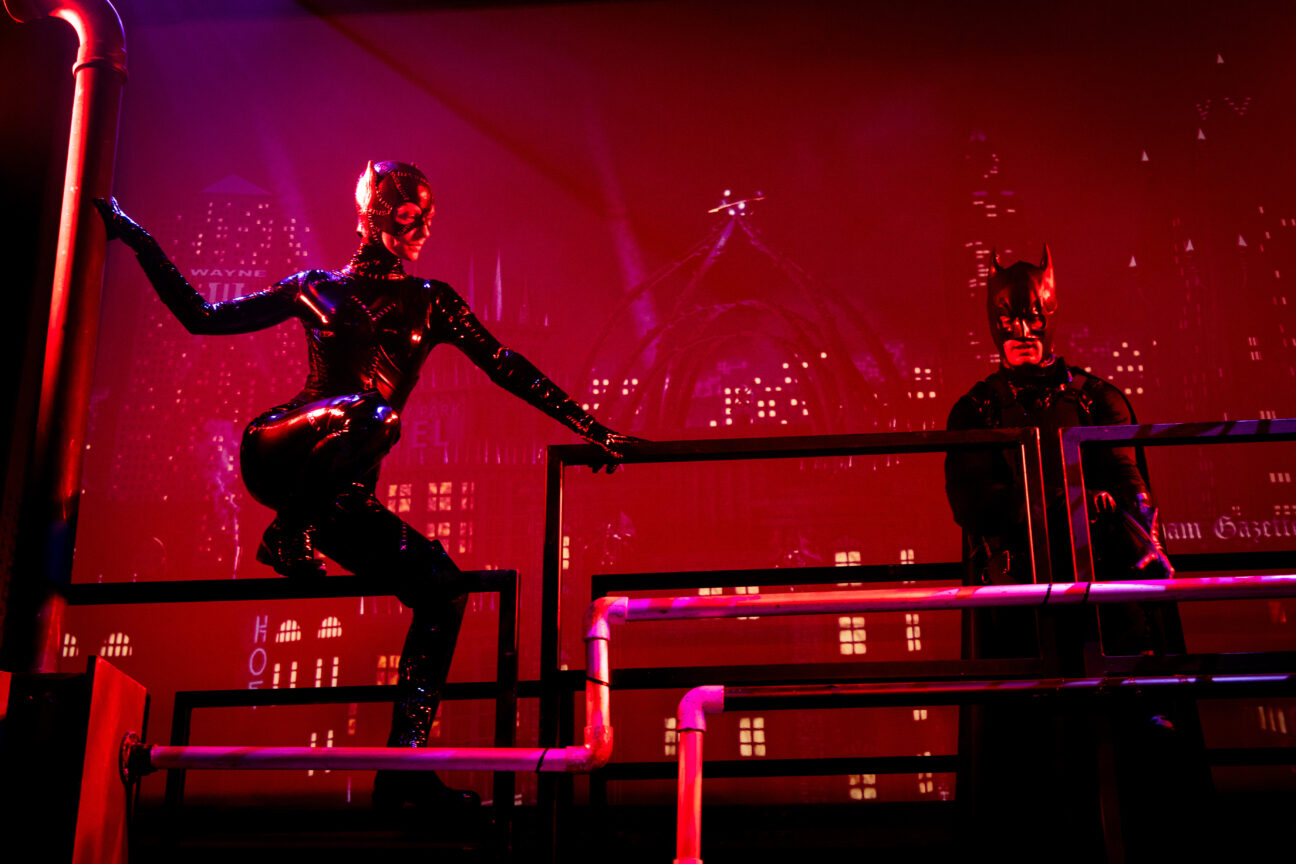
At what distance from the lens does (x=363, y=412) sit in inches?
103

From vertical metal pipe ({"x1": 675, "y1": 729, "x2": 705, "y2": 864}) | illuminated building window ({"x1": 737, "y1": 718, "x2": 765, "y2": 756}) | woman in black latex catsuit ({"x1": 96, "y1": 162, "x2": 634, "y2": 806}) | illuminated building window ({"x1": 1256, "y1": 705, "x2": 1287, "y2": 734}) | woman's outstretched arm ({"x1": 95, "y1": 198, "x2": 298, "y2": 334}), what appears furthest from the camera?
illuminated building window ({"x1": 737, "y1": 718, "x2": 765, "y2": 756})

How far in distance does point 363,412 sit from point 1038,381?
238cm

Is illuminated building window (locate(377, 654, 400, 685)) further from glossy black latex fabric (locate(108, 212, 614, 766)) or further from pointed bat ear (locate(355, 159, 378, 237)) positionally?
pointed bat ear (locate(355, 159, 378, 237))

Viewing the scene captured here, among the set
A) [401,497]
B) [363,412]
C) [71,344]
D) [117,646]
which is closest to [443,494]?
[401,497]

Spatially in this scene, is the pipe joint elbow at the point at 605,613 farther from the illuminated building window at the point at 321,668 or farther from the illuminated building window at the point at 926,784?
the illuminated building window at the point at 926,784

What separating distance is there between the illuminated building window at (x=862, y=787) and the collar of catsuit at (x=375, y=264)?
358cm

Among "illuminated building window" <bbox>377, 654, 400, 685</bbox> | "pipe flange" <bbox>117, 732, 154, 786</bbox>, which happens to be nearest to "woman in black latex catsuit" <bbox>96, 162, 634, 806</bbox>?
"pipe flange" <bbox>117, 732, 154, 786</bbox>

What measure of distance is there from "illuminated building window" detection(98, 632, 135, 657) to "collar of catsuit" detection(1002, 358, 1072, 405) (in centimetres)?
455

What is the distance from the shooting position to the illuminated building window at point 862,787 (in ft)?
17.3

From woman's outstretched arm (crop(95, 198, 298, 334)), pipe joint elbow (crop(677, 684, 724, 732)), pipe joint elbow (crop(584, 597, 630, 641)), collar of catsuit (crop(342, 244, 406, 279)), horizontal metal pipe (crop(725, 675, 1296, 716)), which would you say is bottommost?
pipe joint elbow (crop(677, 684, 724, 732))

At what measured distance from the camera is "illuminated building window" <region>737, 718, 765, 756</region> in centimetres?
631

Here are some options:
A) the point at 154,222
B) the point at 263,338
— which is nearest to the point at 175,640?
the point at 263,338

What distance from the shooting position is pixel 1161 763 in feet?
9.39

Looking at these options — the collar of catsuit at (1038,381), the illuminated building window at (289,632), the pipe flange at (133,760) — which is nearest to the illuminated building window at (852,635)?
the collar of catsuit at (1038,381)
